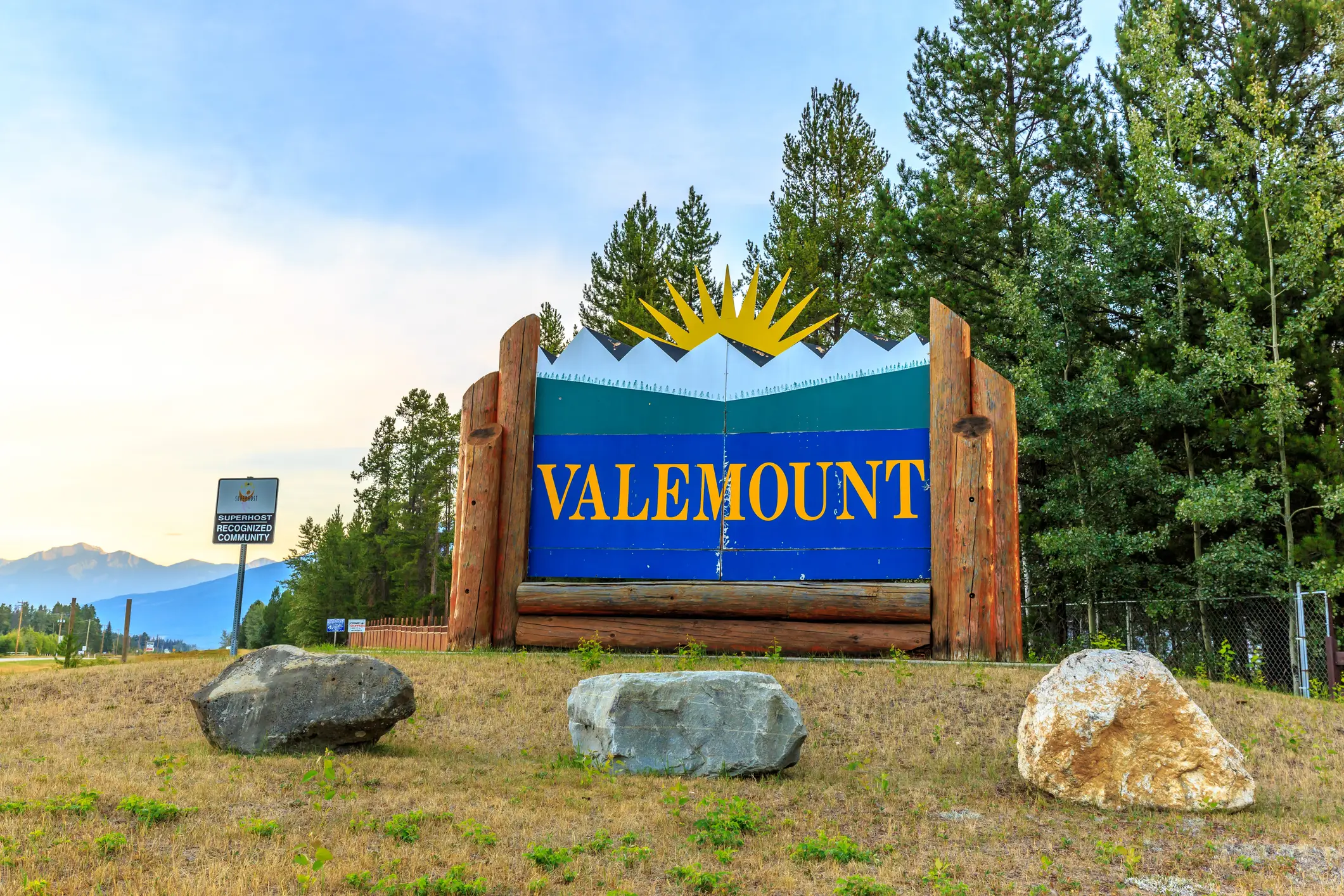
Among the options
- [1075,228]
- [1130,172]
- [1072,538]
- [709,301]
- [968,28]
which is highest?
[968,28]

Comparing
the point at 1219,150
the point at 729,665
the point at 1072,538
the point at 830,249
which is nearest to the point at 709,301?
the point at 729,665

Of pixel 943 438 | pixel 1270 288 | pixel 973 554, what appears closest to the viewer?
pixel 973 554

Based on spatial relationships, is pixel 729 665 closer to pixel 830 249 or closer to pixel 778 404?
pixel 778 404

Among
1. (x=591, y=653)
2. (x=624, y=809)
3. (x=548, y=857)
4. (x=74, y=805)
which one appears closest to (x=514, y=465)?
(x=591, y=653)

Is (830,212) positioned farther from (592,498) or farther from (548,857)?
(548,857)

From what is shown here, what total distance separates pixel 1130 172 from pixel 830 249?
908 centimetres

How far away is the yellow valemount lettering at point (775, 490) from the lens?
36.8ft

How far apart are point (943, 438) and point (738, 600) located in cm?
305

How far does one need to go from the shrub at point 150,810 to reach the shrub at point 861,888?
3.90 metres

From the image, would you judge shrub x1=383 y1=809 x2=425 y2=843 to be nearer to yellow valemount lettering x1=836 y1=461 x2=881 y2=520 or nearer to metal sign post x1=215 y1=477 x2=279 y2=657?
yellow valemount lettering x1=836 y1=461 x2=881 y2=520

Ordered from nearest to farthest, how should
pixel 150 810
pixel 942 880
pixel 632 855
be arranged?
1. pixel 942 880
2. pixel 632 855
3. pixel 150 810

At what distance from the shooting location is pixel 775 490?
11.3 meters

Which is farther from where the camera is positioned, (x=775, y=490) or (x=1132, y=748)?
(x=775, y=490)

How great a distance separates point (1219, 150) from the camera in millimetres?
16203
